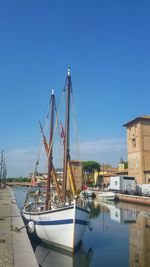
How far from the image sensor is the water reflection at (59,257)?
627 inches

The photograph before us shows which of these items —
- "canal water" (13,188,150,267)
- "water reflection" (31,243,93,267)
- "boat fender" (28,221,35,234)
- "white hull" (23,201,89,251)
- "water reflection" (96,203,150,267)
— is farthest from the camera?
"boat fender" (28,221,35,234)

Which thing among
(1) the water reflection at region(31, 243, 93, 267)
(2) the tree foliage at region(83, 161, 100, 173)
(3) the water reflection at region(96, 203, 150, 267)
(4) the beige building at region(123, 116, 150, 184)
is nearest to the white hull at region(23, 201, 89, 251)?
(1) the water reflection at region(31, 243, 93, 267)

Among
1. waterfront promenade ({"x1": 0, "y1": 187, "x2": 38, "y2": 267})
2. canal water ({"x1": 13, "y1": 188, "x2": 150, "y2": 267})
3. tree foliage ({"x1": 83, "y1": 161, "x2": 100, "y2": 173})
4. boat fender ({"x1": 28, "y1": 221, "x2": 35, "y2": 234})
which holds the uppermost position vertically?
tree foliage ({"x1": 83, "y1": 161, "x2": 100, "y2": 173})

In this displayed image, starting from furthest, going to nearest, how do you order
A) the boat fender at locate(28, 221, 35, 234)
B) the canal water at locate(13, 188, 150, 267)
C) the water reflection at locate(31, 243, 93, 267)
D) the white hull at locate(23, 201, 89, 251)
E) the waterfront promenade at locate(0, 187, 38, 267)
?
the boat fender at locate(28, 221, 35, 234), the white hull at locate(23, 201, 89, 251), the canal water at locate(13, 188, 150, 267), the water reflection at locate(31, 243, 93, 267), the waterfront promenade at locate(0, 187, 38, 267)

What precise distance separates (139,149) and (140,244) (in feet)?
169

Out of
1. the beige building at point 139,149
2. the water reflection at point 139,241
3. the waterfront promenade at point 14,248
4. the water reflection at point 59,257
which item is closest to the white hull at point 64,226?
the water reflection at point 59,257

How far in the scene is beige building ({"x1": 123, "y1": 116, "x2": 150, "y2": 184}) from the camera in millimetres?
68625

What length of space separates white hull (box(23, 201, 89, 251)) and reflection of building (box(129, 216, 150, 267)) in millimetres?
3694

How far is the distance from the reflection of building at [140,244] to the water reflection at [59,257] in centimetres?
283

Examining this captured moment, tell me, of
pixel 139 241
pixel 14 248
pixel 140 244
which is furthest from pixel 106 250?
pixel 14 248

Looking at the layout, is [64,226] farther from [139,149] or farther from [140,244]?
[139,149]

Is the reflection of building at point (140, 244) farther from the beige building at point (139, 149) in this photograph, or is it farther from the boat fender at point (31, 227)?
the beige building at point (139, 149)

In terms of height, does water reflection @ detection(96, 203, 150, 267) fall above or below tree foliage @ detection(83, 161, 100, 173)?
below

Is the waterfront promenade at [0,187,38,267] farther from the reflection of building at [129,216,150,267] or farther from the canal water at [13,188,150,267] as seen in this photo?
the reflection of building at [129,216,150,267]
